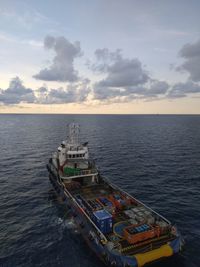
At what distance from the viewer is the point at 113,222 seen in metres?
27.2

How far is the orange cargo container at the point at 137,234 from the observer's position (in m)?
22.7

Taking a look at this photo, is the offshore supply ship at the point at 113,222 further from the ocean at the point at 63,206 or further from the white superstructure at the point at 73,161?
the ocean at the point at 63,206

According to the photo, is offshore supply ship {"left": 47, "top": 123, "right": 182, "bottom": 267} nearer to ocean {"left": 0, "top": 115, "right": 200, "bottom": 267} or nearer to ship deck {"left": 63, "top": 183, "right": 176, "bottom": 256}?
ship deck {"left": 63, "top": 183, "right": 176, "bottom": 256}

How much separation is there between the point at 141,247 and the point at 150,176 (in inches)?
1183

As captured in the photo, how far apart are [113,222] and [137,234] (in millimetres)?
4989

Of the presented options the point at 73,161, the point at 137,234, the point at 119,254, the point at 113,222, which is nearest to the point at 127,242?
the point at 137,234

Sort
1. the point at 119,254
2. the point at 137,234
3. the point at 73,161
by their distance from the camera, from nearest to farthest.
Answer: the point at 119,254
the point at 137,234
the point at 73,161

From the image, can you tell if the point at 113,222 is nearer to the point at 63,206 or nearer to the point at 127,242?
the point at 127,242

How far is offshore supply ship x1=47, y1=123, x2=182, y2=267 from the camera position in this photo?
21.8m

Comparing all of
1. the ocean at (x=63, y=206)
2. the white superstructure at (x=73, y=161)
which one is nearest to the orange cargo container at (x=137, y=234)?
the ocean at (x=63, y=206)

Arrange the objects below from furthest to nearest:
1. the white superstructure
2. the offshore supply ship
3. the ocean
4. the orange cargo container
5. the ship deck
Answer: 1. the white superstructure
2. the ocean
3. the orange cargo container
4. the ship deck
5. the offshore supply ship

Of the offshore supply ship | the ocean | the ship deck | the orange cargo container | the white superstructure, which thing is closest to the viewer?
the offshore supply ship

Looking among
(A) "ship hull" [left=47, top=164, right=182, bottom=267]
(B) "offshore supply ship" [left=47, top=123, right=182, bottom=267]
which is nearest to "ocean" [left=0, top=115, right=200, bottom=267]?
(A) "ship hull" [left=47, top=164, right=182, bottom=267]

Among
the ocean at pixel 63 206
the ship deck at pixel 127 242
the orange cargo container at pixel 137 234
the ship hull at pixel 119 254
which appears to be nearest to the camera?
the ship hull at pixel 119 254
